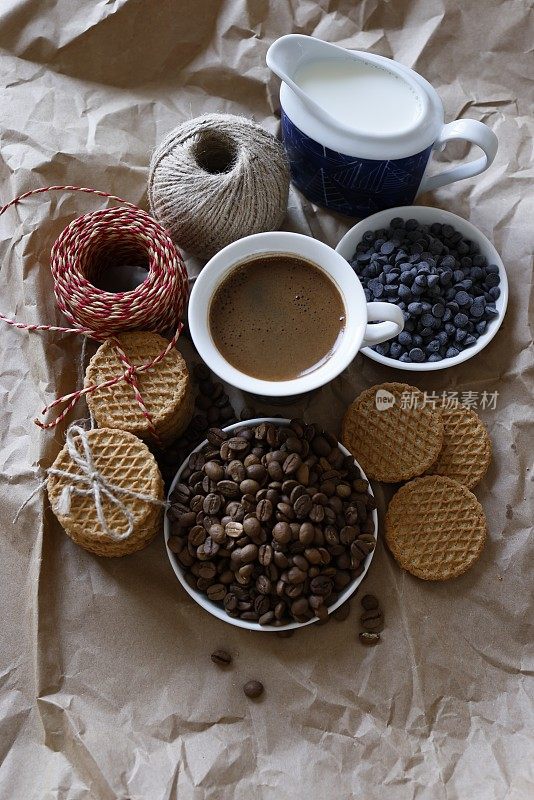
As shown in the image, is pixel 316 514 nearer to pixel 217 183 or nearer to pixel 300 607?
pixel 300 607

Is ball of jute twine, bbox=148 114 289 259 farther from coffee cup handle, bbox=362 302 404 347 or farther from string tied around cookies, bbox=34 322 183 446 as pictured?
coffee cup handle, bbox=362 302 404 347

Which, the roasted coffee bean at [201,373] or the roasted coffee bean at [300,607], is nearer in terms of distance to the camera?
the roasted coffee bean at [300,607]

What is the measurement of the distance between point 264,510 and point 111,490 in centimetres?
28

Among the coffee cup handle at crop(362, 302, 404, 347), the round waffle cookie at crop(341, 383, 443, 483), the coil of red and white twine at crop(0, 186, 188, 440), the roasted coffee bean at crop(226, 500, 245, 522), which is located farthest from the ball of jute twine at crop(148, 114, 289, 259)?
the roasted coffee bean at crop(226, 500, 245, 522)

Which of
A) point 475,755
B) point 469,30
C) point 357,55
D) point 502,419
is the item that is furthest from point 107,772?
point 469,30

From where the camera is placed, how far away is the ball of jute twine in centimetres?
146

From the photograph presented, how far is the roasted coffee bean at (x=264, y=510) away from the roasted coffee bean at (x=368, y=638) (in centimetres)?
31

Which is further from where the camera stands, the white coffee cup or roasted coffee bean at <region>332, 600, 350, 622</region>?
roasted coffee bean at <region>332, 600, 350, 622</region>

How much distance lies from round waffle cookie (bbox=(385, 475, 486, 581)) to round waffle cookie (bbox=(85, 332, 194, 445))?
49 cm

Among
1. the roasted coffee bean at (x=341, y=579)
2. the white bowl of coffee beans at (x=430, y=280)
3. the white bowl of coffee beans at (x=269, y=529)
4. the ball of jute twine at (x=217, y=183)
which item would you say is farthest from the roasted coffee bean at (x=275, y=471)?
the ball of jute twine at (x=217, y=183)

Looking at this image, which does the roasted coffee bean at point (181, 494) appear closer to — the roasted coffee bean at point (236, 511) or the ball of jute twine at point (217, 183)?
the roasted coffee bean at point (236, 511)

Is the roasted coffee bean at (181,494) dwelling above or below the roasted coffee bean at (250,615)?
above

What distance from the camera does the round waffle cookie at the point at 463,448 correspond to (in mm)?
1546

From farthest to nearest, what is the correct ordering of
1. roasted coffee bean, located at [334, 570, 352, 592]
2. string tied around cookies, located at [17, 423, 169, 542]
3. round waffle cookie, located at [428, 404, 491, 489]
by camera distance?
round waffle cookie, located at [428, 404, 491, 489]
roasted coffee bean, located at [334, 570, 352, 592]
string tied around cookies, located at [17, 423, 169, 542]
